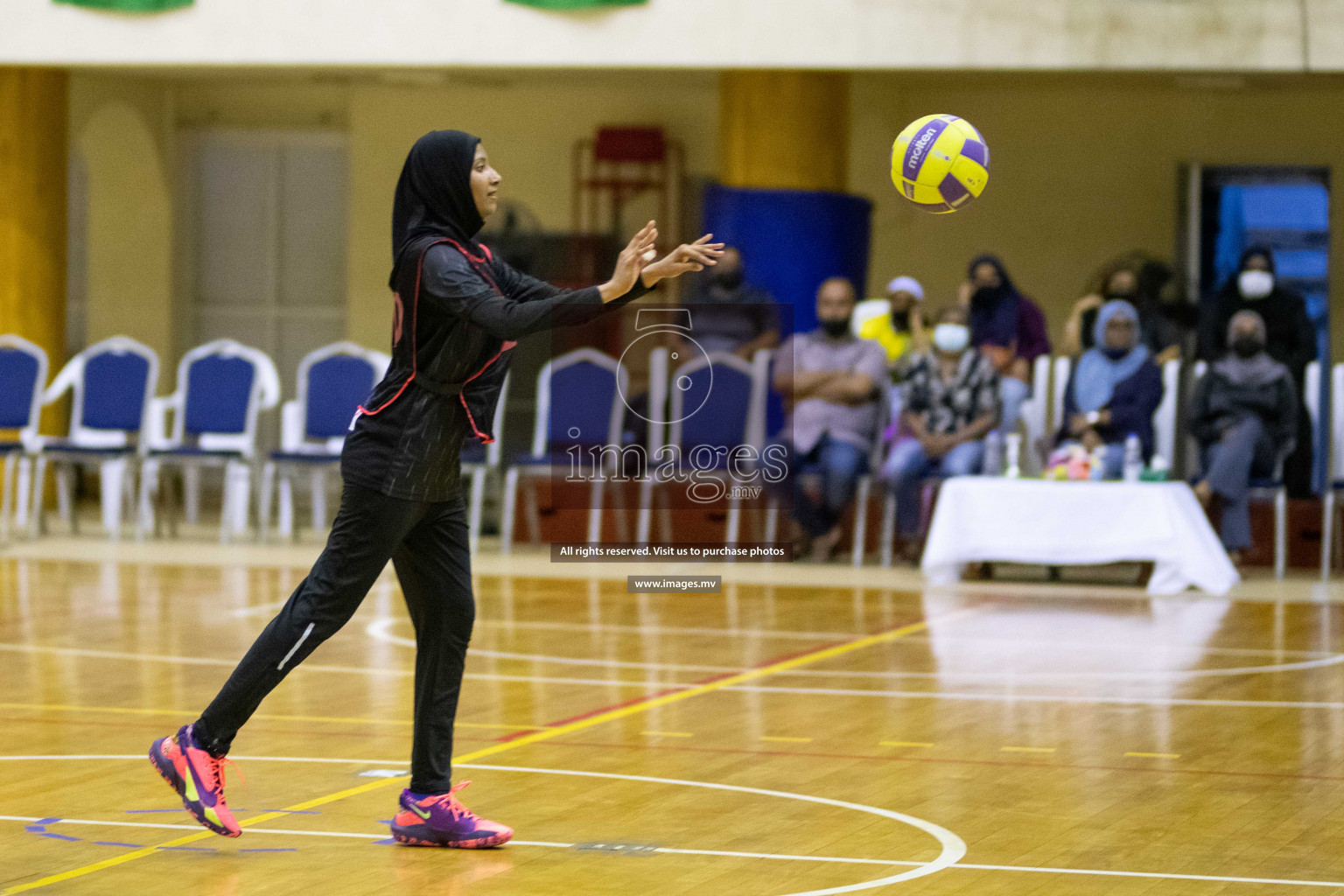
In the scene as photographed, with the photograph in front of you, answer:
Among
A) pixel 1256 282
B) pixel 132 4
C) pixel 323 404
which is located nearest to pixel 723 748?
pixel 323 404

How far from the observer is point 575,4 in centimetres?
1216

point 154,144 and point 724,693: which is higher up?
point 154,144

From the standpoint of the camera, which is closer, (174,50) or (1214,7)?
(1214,7)

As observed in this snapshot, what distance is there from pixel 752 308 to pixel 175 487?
21.5 ft

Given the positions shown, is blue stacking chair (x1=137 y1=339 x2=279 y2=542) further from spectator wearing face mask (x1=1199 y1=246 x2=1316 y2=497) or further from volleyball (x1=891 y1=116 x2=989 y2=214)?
volleyball (x1=891 y1=116 x2=989 y2=214)

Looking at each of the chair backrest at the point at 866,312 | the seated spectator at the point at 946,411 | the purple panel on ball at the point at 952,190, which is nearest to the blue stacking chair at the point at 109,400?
the chair backrest at the point at 866,312

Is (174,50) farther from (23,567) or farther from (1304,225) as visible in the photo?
(1304,225)

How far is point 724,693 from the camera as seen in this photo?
654 centimetres

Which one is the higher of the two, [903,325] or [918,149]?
[918,149]

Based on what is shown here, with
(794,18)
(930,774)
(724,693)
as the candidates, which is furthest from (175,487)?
(930,774)

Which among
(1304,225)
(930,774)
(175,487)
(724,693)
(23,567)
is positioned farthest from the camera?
(175,487)

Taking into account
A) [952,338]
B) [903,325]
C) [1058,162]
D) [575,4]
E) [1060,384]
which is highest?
[575,4]

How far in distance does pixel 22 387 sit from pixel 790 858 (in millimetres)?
9374

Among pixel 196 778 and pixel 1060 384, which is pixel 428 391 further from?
pixel 1060 384
